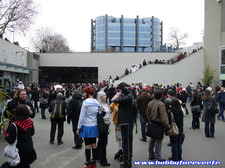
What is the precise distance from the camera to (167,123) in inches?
192

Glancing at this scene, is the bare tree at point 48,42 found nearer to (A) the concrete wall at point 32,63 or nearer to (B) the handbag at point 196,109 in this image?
(A) the concrete wall at point 32,63

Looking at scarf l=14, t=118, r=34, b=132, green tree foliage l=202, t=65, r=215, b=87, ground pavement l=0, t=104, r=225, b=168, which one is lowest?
ground pavement l=0, t=104, r=225, b=168

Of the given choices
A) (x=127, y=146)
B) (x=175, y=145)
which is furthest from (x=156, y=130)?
(x=127, y=146)

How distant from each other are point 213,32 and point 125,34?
77974 mm

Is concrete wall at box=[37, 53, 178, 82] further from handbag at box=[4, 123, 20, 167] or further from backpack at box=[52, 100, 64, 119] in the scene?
handbag at box=[4, 123, 20, 167]

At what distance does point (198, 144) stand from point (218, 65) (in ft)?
70.2

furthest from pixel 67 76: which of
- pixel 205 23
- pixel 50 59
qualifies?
pixel 205 23

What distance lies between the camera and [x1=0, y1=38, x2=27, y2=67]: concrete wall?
70.8ft

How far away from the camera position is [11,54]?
23.8 m

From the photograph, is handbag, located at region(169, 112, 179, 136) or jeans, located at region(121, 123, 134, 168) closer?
jeans, located at region(121, 123, 134, 168)

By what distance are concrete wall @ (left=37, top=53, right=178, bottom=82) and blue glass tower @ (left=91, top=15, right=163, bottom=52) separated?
6449 cm

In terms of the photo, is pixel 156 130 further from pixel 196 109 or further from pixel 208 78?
pixel 208 78

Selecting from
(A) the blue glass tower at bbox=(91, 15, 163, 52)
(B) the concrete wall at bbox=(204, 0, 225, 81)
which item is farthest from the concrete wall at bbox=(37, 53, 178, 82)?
(A) the blue glass tower at bbox=(91, 15, 163, 52)

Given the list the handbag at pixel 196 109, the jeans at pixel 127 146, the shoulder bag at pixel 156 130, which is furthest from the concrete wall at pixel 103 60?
the jeans at pixel 127 146
